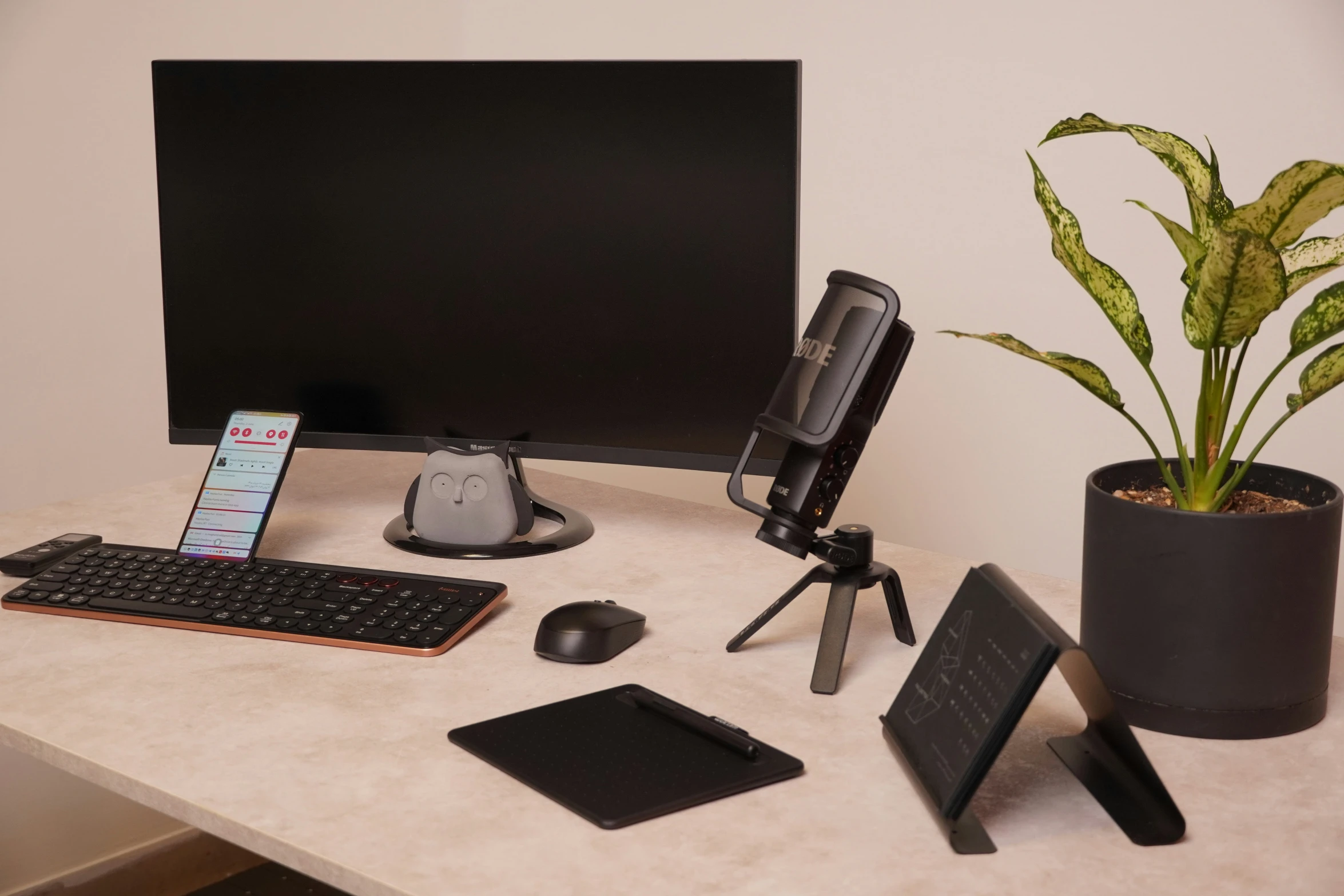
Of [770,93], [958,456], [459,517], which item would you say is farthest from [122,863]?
[770,93]

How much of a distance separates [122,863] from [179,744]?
1340 mm

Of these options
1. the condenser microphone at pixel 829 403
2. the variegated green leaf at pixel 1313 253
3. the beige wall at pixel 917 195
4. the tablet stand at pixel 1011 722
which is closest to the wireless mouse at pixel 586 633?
the condenser microphone at pixel 829 403

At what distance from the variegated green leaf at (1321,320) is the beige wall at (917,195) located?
2.64 feet

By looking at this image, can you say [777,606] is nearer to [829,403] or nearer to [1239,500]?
[829,403]

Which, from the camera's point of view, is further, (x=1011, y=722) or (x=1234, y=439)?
(x=1234, y=439)

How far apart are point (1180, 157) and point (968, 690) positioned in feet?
1.33

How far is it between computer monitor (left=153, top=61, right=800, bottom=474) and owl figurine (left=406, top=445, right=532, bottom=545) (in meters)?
0.05

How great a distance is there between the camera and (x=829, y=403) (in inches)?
39.0

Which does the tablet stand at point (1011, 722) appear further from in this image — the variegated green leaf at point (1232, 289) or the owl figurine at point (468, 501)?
the owl figurine at point (468, 501)

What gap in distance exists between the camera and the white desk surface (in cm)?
71

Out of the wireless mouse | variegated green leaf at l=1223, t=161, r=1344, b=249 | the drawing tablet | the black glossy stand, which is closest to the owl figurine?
the black glossy stand

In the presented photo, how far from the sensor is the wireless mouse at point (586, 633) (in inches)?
40.2

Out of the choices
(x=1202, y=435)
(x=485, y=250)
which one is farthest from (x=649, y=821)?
(x=485, y=250)

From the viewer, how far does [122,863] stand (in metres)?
2.00
